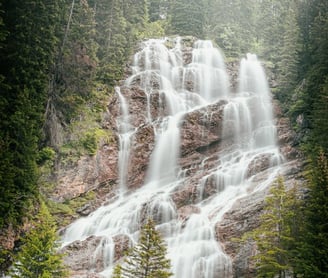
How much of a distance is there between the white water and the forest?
2.42m

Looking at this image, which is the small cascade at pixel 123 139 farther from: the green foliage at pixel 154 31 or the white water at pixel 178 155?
the green foliage at pixel 154 31

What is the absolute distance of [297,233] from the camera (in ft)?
59.9

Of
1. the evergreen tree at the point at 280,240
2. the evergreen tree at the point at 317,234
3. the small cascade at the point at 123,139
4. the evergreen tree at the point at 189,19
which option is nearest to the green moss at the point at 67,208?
the small cascade at the point at 123,139

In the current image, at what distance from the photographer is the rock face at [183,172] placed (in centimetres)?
2389

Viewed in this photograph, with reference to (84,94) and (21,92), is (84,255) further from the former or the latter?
(84,94)

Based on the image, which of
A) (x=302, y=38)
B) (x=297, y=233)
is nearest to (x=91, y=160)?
(x=297, y=233)

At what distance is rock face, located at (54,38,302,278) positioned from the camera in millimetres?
23891

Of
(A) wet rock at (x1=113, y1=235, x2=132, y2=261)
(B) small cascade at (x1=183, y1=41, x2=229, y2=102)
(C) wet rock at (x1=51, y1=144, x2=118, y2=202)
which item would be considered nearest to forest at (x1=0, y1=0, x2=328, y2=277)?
(C) wet rock at (x1=51, y1=144, x2=118, y2=202)

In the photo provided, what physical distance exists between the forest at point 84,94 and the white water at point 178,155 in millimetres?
2422

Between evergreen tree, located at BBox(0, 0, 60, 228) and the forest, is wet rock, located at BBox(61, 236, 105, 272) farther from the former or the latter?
evergreen tree, located at BBox(0, 0, 60, 228)

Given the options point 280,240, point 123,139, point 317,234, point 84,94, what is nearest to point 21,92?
point 84,94

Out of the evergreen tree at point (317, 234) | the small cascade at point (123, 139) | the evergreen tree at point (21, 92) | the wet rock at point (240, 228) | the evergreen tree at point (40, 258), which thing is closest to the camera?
the evergreen tree at point (317, 234)

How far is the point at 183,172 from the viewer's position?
106 ft

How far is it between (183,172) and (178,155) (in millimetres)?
2075
